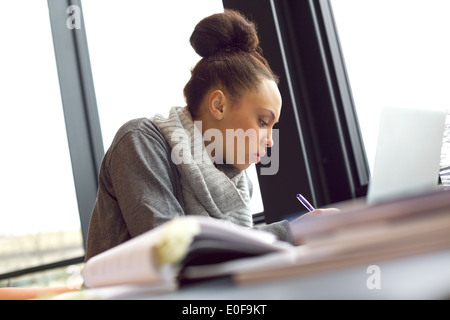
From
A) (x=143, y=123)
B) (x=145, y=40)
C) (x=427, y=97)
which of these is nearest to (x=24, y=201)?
(x=145, y=40)

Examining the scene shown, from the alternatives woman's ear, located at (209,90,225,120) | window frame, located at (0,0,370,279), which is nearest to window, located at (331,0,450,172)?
window frame, located at (0,0,370,279)

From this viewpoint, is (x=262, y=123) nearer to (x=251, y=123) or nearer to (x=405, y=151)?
(x=251, y=123)

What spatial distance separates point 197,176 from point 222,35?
0.50 metres

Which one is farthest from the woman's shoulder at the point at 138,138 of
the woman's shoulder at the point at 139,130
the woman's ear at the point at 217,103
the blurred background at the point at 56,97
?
the blurred background at the point at 56,97

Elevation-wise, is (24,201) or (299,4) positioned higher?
(299,4)

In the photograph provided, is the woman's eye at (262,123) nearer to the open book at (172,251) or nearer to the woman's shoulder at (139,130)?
the woman's shoulder at (139,130)

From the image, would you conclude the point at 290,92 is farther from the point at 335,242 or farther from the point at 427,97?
the point at 335,242

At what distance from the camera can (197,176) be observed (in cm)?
112

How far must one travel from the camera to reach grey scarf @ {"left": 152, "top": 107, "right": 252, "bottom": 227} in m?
1.13

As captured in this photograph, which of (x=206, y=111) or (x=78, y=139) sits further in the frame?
(x=78, y=139)

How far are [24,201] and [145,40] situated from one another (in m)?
0.96

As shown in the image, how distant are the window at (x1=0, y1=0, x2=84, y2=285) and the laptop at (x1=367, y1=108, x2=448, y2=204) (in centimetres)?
172

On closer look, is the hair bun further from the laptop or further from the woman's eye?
the laptop

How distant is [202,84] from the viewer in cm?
135
